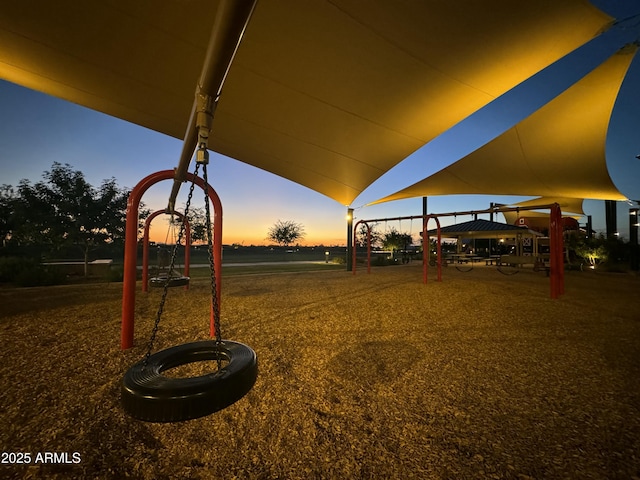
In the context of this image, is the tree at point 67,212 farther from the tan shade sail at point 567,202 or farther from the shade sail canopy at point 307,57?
the tan shade sail at point 567,202

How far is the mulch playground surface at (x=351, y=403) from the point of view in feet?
3.92

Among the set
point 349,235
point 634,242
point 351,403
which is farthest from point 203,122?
point 634,242

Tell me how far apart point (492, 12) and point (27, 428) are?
16.4 feet

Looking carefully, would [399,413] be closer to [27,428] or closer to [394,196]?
[27,428]

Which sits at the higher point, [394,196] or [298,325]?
[394,196]

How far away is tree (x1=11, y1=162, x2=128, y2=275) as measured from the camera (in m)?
7.18

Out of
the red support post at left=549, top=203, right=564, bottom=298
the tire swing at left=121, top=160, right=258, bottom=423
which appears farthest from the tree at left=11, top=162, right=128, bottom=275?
the red support post at left=549, top=203, right=564, bottom=298

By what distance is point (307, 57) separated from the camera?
133 inches

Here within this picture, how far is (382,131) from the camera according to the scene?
5.18m

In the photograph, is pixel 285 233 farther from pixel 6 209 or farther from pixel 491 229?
pixel 6 209

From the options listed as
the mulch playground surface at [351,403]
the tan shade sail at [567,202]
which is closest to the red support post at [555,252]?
the mulch playground surface at [351,403]

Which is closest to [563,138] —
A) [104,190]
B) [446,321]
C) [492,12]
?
[492,12]

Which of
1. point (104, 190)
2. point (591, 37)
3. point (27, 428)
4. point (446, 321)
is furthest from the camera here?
point (104, 190)

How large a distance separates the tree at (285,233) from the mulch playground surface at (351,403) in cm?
3017
